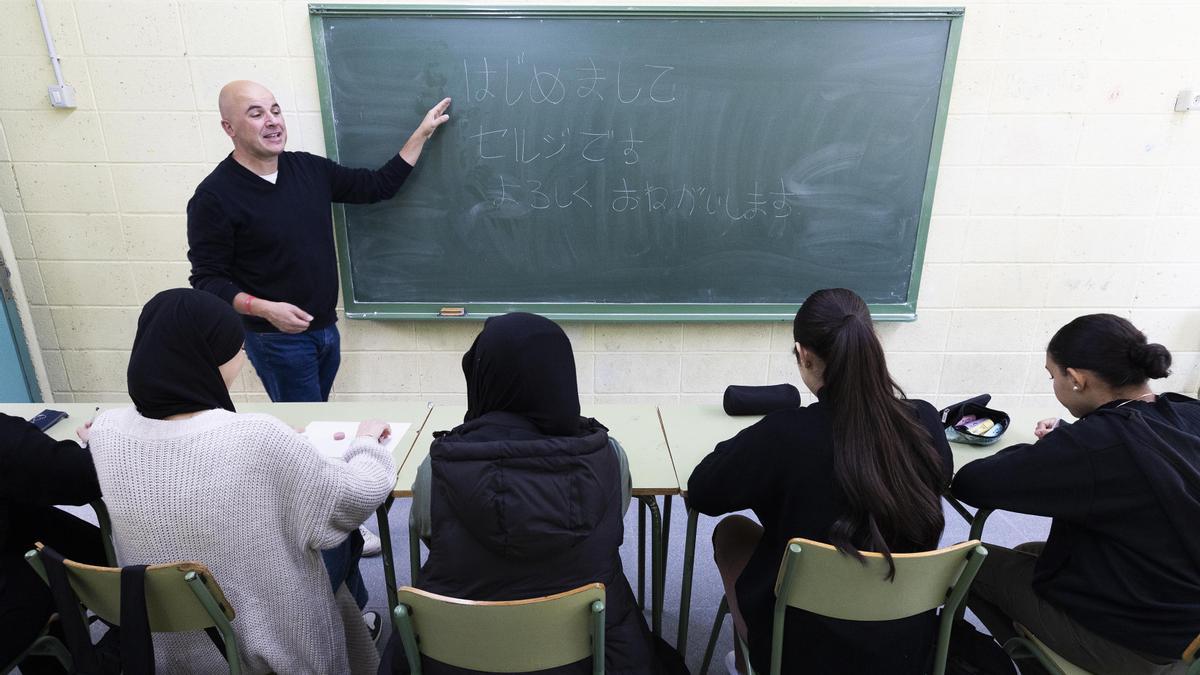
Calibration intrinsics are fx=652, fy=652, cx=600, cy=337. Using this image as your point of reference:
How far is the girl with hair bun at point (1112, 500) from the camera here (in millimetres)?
1329

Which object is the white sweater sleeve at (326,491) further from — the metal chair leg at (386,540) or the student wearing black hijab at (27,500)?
the student wearing black hijab at (27,500)

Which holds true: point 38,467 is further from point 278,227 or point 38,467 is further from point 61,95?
point 61,95

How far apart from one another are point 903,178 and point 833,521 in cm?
208

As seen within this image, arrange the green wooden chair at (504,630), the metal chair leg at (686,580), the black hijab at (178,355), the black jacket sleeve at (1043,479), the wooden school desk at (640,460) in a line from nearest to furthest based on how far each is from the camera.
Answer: the green wooden chair at (504,630), the black hijab at (178,355), the black jacket sleeve at (1043,479), the wooden school desk at (640,460), the metal chair leg at (686,580)

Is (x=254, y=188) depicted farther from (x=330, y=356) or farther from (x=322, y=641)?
(x=322, y=641)

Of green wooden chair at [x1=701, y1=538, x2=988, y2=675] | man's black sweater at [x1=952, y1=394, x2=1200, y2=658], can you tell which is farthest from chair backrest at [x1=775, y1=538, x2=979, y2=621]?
man's black sweater at [x1=952, y1=394, x2=1200, y2=658]

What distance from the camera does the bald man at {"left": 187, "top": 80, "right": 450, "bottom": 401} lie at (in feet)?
8.07

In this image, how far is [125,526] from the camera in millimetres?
1293

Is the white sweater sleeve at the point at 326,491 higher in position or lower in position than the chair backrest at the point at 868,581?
higher

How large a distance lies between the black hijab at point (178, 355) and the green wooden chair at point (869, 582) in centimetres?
123

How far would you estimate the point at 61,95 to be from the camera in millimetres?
2738

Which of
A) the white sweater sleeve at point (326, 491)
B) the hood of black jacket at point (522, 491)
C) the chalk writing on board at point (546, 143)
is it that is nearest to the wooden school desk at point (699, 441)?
the hood of black jacket at point (522, 491)

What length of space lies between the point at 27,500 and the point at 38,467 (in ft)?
0.31

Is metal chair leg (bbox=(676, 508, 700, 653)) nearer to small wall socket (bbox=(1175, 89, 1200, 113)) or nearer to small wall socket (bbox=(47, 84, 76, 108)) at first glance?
small wall socket (bbox=(1175, 89, 1200, 113))
